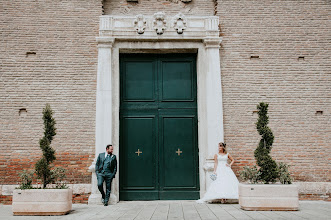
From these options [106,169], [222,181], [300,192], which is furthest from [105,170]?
[300,192]

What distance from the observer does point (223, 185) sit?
7859mm

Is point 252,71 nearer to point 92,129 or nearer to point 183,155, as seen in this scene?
point 183,155

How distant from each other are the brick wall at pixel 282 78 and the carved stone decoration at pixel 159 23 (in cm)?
164

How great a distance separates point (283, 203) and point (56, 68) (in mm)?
6565

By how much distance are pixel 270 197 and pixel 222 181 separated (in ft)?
4.83

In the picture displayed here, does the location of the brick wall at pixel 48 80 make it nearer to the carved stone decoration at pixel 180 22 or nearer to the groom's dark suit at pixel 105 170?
the groom's dark suit at pixel 105 170

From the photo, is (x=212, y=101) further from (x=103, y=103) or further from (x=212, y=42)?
(x=103, y=103)

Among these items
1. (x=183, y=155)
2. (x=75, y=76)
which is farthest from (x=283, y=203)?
(x=75, y=76)

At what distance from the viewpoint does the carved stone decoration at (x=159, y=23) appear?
9011 mm

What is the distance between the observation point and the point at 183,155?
29.9 feet

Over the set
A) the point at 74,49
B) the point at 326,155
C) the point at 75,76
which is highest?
the point at 74,49

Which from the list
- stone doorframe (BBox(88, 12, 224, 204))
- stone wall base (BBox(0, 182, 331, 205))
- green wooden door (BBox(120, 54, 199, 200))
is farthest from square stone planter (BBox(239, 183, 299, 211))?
green wooden door (BBox(120, 54, 199, 200))

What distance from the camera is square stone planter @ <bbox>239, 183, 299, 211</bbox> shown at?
667 cm

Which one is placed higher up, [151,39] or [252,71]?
[151,39]
